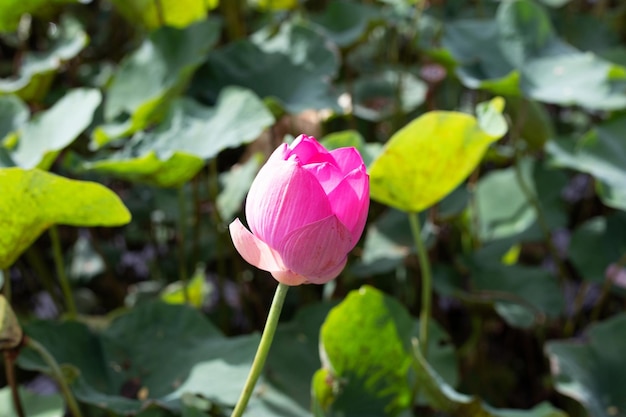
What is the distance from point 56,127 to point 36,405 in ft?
1.01

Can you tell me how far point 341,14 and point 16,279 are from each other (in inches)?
29.0

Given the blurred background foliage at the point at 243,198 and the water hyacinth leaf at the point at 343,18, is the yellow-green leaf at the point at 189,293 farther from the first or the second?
the water hyacinth leaf at the point at 343,18

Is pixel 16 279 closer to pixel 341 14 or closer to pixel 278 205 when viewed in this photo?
pixel 341 14

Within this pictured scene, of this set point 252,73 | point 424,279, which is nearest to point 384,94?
point 252,73

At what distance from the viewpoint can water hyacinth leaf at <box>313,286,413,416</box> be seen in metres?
0.77

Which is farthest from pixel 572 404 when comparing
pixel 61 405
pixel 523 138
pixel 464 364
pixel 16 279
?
pixel 16 279

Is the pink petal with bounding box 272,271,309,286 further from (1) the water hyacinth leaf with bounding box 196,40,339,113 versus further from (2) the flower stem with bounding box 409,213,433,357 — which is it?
(1) the water hyacinth leaf with bounding box 196,40,339,113

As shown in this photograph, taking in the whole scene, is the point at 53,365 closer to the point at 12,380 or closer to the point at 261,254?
the point at 12,380

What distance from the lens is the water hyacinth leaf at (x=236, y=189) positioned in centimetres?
110

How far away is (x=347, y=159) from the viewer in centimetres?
49

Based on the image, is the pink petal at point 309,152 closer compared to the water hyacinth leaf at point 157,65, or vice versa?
the pink petal at point 309,152

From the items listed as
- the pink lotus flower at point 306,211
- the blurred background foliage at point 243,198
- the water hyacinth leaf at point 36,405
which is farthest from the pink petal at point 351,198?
A: the water hyacinth leaf at point 36,405

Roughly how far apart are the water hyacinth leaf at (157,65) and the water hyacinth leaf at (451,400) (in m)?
0.48

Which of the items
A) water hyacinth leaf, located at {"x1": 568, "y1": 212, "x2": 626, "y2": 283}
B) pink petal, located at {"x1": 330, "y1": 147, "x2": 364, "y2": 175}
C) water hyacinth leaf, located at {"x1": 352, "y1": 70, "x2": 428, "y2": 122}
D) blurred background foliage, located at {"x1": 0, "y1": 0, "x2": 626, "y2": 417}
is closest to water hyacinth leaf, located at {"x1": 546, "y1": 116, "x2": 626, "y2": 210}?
blurred background foliage, located at {"x1": 0, "y1": 0, "x2": 626, "y2": 417}
